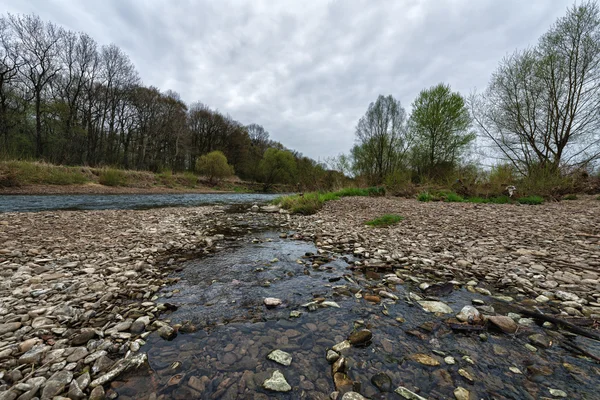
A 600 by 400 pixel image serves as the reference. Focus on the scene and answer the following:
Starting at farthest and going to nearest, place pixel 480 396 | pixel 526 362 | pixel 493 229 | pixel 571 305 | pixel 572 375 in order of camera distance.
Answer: pixel 493 229
pixel 571 305
pixel 526 362
pixel 572 375
pixel 480 396

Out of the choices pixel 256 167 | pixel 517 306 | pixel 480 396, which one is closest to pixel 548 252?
pixel 517 306

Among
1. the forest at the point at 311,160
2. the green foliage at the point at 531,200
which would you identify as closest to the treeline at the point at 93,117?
the forest at the point at 311,160

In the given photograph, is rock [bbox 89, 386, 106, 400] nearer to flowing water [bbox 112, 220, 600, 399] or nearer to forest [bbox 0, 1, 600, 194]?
flowing water [bbox 112, 220, 600, 399]

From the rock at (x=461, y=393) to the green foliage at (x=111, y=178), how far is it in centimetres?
2691

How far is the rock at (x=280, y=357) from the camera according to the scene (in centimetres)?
163

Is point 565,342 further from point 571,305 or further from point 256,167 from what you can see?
point 256,167

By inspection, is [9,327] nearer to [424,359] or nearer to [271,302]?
[271,302]

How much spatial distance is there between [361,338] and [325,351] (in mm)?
325

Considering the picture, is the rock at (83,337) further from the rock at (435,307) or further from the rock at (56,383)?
the rock at (435,307)

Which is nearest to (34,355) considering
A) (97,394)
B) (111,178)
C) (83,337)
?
(83,337)

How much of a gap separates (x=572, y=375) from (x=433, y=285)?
129 centimetres

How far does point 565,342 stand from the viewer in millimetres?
1694

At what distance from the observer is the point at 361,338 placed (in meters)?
1.84

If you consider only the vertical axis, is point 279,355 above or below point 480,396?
below
